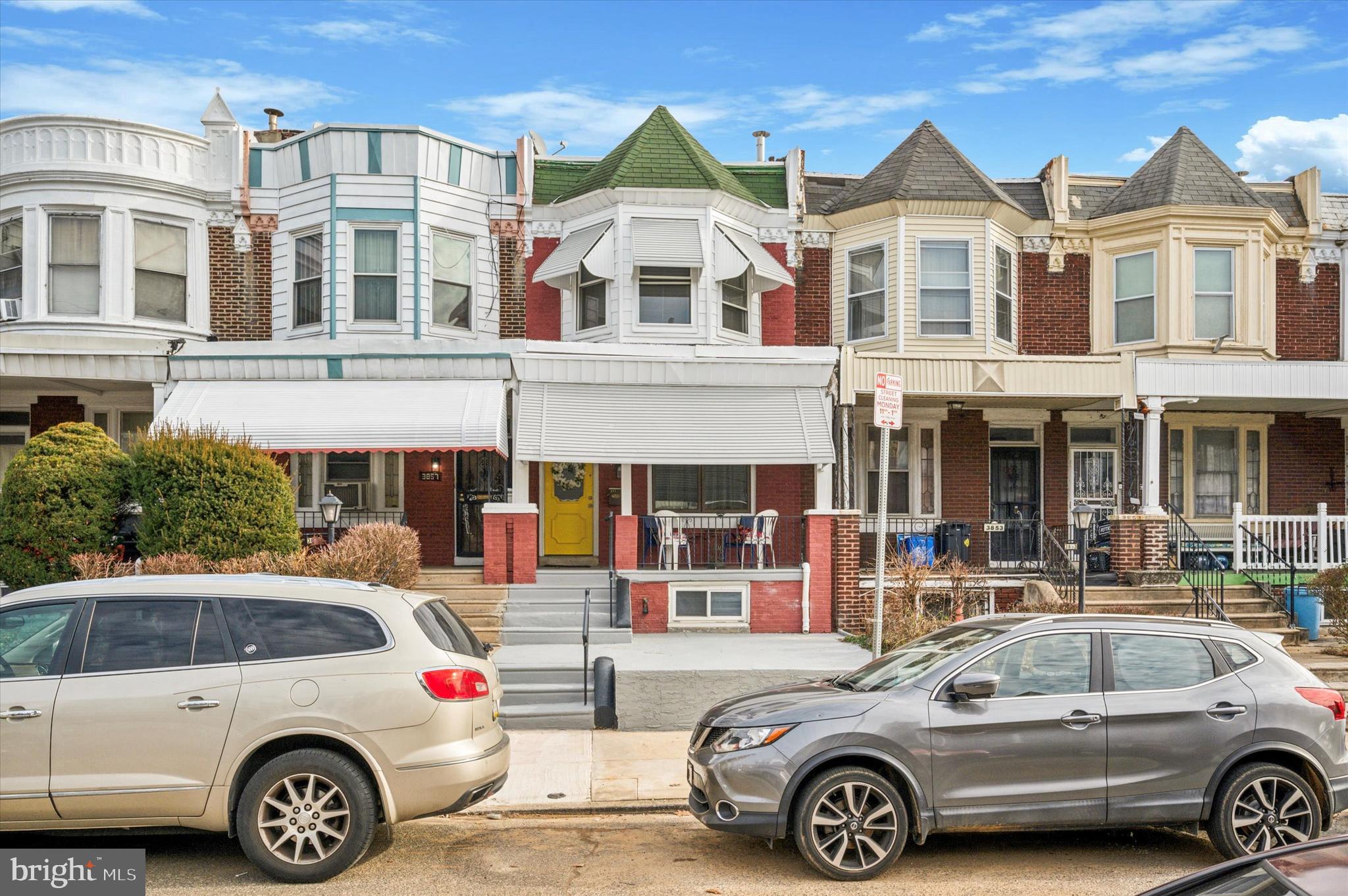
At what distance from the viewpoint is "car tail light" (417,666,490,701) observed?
630 centimetres

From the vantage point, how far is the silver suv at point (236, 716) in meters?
5.93

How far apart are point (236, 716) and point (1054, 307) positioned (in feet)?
53.1

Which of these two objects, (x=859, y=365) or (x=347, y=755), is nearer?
(x=347, y=755)

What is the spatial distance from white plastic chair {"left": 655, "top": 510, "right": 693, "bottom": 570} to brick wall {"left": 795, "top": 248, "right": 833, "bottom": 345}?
15.2 feet

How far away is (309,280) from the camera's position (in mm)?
16969

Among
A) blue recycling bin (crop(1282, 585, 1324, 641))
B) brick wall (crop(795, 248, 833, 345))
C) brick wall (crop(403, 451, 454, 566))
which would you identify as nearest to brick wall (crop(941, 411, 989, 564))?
brick wall (crop(795, 248, 833, 345))

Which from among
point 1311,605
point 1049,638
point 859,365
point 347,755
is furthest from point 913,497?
point 347,755

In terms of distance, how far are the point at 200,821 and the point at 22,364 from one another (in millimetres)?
11667

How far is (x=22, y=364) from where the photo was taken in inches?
590

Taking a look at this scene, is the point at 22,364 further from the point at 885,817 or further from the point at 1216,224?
the point at 1216,224

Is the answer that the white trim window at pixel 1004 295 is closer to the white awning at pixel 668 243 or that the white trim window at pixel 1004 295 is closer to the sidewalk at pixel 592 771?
the white awning at pixel 668 243

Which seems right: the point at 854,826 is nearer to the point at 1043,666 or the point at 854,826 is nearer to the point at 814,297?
the point at 1043,666

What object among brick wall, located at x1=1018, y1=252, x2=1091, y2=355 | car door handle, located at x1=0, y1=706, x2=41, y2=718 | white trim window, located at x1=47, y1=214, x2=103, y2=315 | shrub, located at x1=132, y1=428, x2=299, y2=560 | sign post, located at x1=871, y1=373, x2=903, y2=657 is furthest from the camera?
brick wall, located at x1=1018, y1=252, x2=1091, y2=355

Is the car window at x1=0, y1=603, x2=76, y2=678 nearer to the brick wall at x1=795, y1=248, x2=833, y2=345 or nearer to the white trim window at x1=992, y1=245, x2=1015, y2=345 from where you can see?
the brick wall at x1=795, y1=248, x2=833, y2=345
